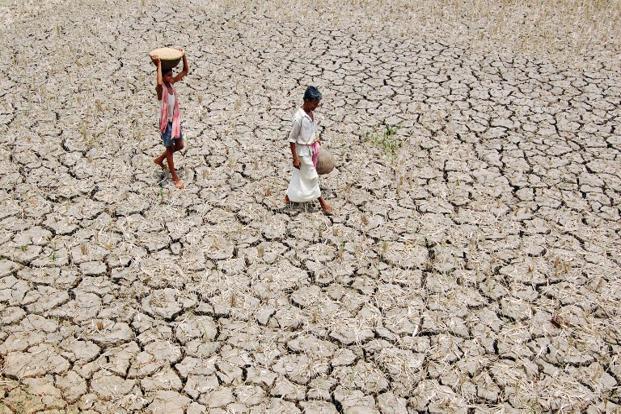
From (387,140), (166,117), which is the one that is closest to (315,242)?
(166,117)

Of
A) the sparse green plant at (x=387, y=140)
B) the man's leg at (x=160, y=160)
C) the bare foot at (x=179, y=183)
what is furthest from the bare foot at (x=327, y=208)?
the man's leg at (x=160, y=160)

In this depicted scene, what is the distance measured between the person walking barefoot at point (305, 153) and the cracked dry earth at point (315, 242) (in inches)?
6.8

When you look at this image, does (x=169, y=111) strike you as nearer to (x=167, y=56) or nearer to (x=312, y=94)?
(x=167, y=56)

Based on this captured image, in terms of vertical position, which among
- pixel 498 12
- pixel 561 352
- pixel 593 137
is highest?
pixel 498 12

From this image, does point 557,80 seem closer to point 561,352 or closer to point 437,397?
point 561,352

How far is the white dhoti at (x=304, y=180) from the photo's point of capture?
4.68 m

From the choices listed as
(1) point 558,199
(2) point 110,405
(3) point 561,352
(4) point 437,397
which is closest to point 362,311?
(4) point 437,397

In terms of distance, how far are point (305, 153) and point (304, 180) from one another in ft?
0.84

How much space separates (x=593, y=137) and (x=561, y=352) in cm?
333

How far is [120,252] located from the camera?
450 cm

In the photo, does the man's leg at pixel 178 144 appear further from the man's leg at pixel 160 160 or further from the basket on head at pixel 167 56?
the basket on head at pixel 167 56

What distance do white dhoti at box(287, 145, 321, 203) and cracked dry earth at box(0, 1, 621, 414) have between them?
18 centimetres

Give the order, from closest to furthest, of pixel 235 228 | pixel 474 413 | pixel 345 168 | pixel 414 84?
pixel 474 413, pixel 235 228, pixel 345 168, pixel 414 84

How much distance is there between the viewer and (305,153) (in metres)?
4.67
